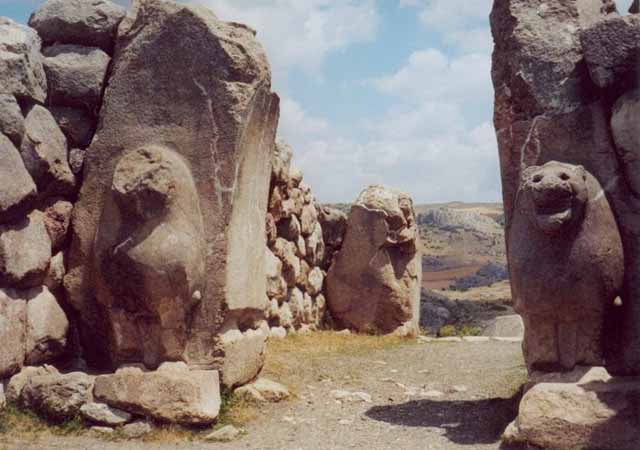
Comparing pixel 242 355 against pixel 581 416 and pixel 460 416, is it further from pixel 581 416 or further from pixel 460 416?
pixel 581 416

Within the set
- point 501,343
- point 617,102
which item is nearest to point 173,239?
point 617,102

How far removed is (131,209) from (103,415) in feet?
4.28

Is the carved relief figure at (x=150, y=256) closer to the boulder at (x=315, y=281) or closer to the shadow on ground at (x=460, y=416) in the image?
the shadow on ground at (x=460, y=416)

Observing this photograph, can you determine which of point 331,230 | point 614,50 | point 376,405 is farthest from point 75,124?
point 331,230

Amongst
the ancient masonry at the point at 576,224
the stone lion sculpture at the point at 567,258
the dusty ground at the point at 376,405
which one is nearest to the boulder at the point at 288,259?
the dusty ground at the point at 376,405

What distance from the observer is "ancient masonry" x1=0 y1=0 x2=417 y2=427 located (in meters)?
5.10

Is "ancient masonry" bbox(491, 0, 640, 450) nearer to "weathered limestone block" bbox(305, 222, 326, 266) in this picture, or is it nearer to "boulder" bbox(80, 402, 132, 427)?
"boulder" bbox(80, 402, 132, 427)

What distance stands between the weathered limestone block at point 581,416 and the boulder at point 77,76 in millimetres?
3635

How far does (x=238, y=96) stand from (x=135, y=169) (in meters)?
0.83

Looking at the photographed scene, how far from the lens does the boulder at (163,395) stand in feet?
16.3

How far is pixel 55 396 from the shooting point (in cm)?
502

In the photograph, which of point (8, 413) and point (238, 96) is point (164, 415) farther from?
point (238, 96)

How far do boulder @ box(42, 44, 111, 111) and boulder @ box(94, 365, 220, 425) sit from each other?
6.66 ft

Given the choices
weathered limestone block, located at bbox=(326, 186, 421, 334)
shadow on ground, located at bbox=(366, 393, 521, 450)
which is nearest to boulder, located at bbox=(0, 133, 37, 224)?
shadow on ground, located at bbox=(366, 393, 521, 450)
